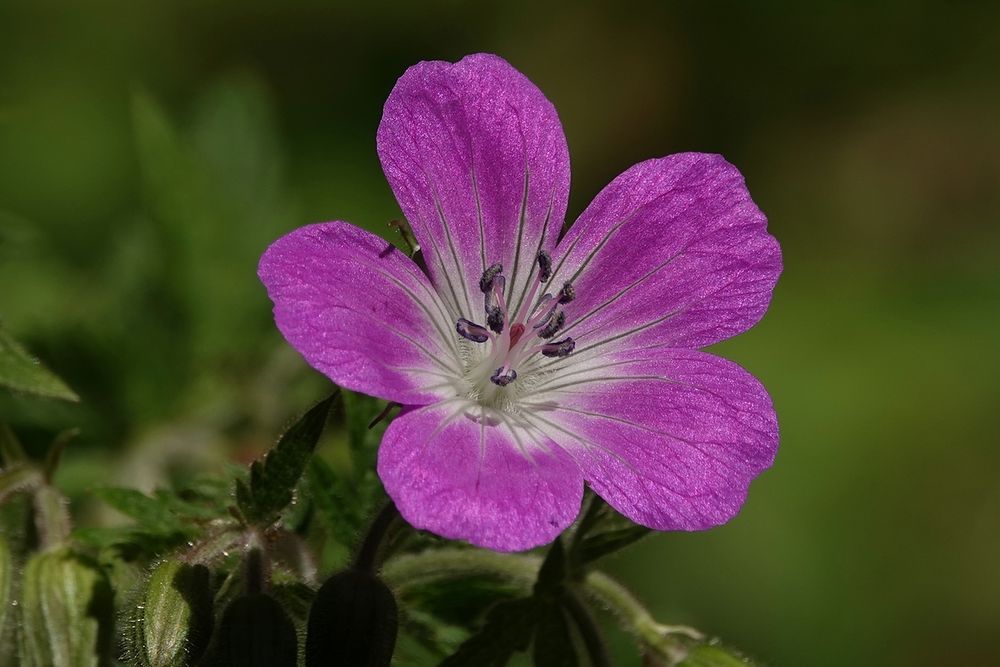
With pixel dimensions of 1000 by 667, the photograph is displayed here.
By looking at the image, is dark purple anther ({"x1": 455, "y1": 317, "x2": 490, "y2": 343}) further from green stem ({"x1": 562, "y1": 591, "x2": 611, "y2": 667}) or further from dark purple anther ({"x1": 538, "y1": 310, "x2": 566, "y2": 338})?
green stem ({"x1": 562, "y1": 591, "x2": 611, "y2": 667})

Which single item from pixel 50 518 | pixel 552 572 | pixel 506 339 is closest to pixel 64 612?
pixel 50 518

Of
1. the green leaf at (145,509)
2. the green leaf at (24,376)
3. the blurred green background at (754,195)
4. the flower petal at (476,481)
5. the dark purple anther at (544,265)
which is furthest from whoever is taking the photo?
the blurred green background at (754,195)

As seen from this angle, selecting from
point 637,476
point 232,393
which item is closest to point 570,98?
point 232,393

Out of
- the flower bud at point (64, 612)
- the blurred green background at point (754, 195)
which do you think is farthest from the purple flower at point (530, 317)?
the blurred green background at point (754, 195)

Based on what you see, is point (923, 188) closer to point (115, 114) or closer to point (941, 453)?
point (941, 453)

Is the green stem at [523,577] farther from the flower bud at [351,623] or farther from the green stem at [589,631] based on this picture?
the flower bud at [351,623]

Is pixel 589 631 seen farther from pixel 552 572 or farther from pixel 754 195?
pixel 754 195

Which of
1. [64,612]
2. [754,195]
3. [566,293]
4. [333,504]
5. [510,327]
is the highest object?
[566,293]
